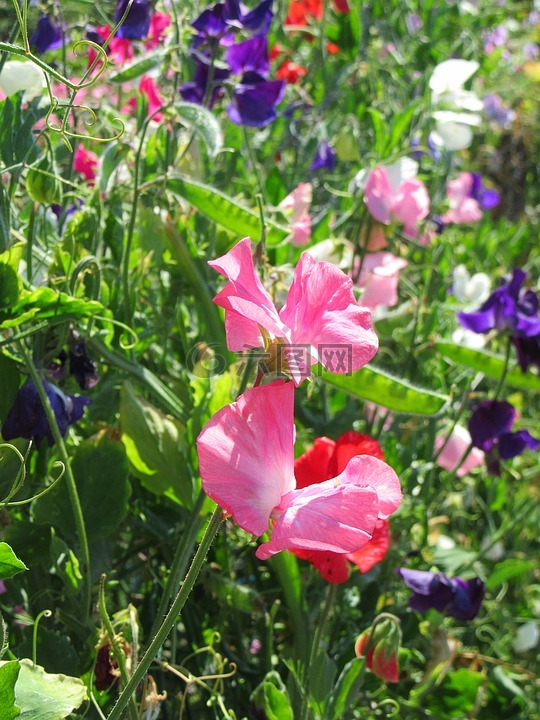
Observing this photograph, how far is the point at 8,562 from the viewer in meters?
0.47

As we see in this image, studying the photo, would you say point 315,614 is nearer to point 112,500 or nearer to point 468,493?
point 112,500

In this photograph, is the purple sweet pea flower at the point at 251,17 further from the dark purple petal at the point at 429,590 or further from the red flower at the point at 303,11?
the red flower at the point at 303,11

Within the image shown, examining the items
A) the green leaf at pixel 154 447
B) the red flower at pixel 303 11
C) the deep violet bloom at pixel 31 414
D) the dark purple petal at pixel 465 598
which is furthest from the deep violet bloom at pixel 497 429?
the red flower at pixel 303 11

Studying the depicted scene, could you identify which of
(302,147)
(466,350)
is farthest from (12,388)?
(302,147)

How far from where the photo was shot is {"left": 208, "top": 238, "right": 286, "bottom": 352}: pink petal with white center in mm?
479

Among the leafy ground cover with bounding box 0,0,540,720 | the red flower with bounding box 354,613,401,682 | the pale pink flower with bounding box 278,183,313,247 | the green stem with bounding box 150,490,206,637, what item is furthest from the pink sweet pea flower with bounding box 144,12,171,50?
the red flower with bounding box 354,613,401,682

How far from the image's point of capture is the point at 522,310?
0.98 meters

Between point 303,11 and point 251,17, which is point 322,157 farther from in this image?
point 303,11

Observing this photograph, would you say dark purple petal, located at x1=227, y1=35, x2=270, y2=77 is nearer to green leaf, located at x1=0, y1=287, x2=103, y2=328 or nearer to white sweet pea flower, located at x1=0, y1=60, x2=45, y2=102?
white sweet pea flower, located at x1=0, y1=60, x2=45, y2=102

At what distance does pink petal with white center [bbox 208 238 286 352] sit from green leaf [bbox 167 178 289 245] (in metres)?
0.27

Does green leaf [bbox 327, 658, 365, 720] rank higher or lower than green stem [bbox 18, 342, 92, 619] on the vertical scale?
lower

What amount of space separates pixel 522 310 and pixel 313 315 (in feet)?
1.75

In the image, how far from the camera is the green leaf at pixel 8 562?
18.4 inches

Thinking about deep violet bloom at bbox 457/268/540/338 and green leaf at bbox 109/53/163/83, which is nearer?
green leaf at bbox 109/53/163/83
